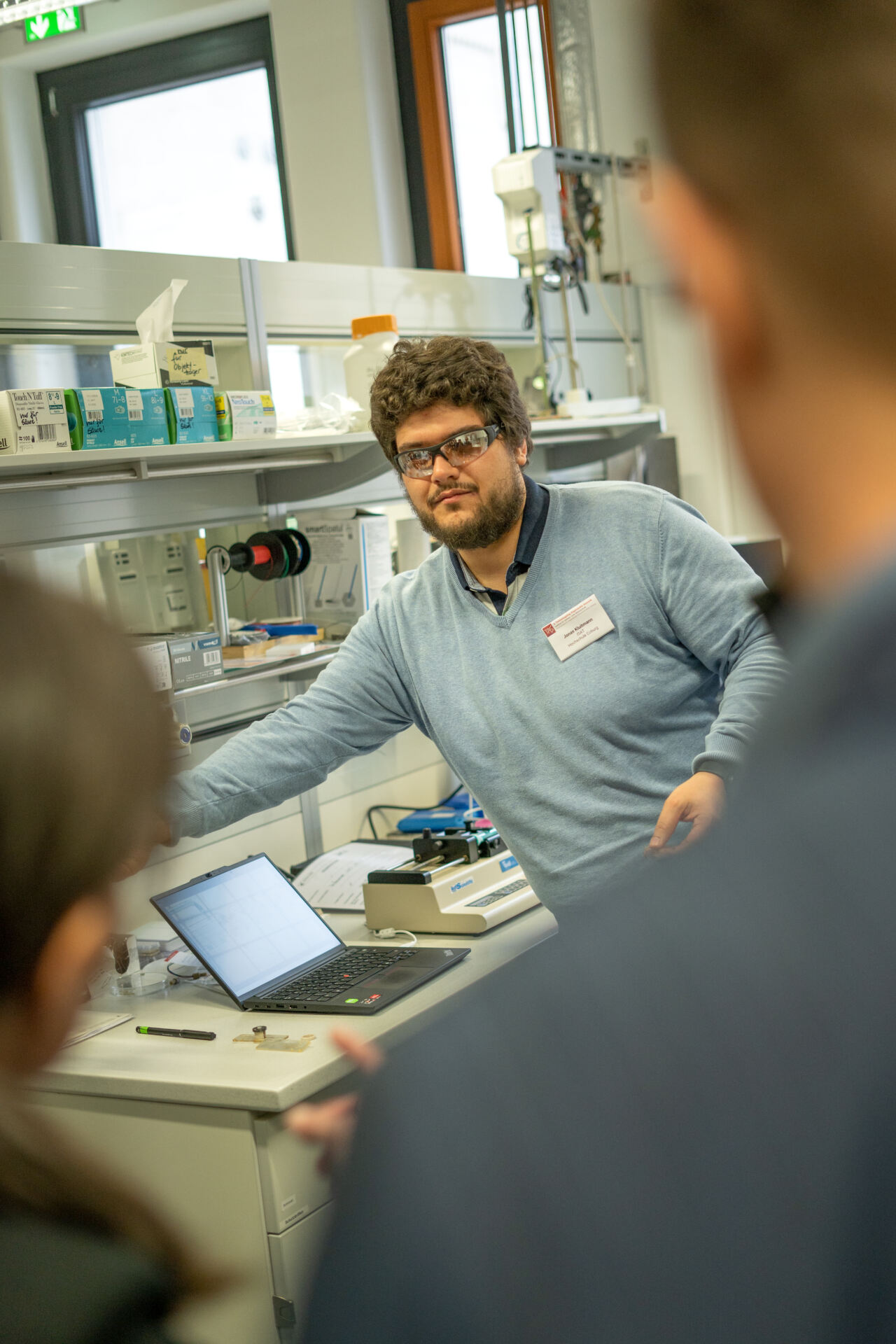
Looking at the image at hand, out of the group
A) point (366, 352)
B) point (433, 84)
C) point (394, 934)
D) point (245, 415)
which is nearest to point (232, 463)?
point (245, 415)

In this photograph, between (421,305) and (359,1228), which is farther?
(421,305)

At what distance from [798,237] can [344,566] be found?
237cm

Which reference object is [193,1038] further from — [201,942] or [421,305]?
[421,305]

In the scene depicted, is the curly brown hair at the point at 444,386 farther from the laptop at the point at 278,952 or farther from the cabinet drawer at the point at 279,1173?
the cabinet drawer at the point at 279,1173

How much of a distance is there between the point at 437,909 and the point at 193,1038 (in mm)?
518

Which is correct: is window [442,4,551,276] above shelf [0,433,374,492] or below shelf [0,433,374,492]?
above

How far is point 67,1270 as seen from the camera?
1.64 ft

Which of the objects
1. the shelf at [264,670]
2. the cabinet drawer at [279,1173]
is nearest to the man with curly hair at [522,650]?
the shelf at [264,670]

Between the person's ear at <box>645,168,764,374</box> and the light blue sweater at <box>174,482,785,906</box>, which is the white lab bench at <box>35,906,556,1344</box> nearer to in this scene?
the light blue sweater at <box>174,482,785,906</box>

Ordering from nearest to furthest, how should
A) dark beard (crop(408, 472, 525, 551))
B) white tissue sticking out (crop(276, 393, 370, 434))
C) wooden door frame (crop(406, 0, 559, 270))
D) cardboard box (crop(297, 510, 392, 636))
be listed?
1. dark beard (crop(408, 472, 525, 551))
2. white tissue sticking out (crop(276, 393, 370, 434))
3. cardboard box (crop(297, 510, 392, 636))
4. wooden door frame (crop(406, 0, 559, 270))

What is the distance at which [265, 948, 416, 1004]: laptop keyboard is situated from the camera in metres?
2.04

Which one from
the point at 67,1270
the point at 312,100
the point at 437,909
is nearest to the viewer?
the point at 67,1270

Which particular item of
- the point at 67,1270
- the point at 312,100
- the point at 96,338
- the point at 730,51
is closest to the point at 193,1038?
the point at 96,338

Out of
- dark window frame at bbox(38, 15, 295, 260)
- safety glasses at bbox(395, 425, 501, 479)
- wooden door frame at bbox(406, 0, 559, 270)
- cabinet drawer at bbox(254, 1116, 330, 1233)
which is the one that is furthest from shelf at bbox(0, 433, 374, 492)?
dark window frame at bbox(38, 15, 295, 260)
